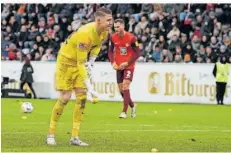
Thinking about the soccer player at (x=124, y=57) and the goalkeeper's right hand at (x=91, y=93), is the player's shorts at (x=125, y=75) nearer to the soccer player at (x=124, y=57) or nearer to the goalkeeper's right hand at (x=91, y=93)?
the soccer player at (x=124, y=57)

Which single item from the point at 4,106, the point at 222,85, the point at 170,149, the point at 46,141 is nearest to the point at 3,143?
the point at 46,141

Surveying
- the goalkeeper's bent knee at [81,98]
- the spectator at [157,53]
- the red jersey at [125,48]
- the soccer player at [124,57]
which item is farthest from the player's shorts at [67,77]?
the spectator at [157,53]

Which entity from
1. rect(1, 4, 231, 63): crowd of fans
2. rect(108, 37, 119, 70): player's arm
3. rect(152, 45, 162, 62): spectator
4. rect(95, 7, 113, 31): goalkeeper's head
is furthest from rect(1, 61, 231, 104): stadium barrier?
rect(95, 7, 113, 31): goalkeeper's head

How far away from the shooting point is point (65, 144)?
43.8 feet

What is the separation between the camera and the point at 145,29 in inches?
1250

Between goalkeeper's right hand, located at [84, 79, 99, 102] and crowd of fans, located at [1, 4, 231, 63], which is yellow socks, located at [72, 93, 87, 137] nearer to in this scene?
goalkeeper's right hand, located at [84, 79, 99, 102]

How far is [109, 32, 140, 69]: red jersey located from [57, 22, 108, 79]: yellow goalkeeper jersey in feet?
22.8

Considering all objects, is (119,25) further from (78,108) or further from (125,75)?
(78,108)

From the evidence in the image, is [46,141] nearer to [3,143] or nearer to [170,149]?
[3,143]

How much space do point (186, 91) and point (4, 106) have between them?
7399mm

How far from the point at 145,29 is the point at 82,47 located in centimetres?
1921

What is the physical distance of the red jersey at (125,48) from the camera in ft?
66.9

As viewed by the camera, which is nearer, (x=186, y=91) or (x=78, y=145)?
(x=78, y=145)

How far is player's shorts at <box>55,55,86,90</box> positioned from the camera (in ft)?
43.8
